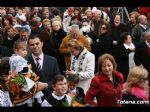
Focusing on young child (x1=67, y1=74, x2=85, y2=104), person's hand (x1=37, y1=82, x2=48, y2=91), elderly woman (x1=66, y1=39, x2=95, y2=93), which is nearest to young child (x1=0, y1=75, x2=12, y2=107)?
person's hand (x1=37, y1=82, x2=48, y2=91)

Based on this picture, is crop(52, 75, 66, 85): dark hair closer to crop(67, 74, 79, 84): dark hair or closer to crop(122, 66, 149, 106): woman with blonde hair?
crop(67, 74, 79, 84): dark hair

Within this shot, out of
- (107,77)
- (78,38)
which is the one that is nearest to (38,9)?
(78,38)

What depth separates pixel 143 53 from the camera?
6.78 meters

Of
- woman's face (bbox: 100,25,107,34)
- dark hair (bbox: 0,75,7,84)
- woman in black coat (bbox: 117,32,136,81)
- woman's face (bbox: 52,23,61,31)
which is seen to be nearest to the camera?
dark hair (bbox: 0,75,7,84)

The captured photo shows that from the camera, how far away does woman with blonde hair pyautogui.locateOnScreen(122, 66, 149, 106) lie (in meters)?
4.87

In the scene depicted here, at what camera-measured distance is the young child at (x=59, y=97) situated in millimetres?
4996

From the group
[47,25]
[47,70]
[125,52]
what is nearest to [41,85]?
[47,70]

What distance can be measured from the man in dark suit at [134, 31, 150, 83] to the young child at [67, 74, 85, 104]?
1243mm

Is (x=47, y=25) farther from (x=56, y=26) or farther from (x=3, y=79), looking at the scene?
(x=3, y=79)

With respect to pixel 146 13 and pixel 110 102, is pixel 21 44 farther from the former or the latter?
pixel 146 13

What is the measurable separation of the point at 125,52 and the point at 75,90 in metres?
1.68

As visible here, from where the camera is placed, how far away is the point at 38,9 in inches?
388
